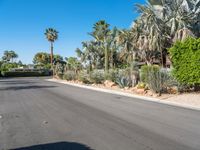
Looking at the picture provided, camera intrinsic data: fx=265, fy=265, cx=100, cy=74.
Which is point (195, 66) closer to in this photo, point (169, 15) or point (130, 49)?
point (169, 15)

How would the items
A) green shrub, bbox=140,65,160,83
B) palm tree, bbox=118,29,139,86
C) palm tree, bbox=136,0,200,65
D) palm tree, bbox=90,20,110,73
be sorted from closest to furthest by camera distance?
1. green shrub, bbox=140,65,160,83
2. palm tree, bbox=136,0,200,65
3. palm tree, bbox=118,29,139,86
4. palm tree, bbox=90,20,110,73

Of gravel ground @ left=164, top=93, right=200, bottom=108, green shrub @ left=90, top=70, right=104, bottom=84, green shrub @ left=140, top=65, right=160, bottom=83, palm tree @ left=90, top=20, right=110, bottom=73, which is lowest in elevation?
gravel ground @ left=164, top=93, right=200, bottom=108

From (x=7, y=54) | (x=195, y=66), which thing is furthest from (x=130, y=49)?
(x=7, y=54)

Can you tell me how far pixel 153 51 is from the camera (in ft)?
128

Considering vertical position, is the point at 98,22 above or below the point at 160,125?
above

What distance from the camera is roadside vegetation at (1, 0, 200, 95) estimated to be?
19.3 m

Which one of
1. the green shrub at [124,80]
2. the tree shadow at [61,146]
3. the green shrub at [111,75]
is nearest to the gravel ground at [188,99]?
the green shrub at [124,80]

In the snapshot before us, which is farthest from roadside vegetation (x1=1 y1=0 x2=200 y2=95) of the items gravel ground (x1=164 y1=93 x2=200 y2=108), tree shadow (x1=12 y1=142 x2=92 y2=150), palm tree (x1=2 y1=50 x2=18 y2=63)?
palm tree (x1=2 y1=50 x2=18 y2=63)

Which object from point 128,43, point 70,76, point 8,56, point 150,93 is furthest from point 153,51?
point 8,56

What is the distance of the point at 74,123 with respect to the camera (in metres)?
9.71

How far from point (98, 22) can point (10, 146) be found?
55701 millimetres

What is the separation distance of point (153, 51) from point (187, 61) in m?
20.4

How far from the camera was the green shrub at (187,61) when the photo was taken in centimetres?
1828

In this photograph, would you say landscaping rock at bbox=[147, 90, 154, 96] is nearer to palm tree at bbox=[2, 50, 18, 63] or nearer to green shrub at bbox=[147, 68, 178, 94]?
green shrub at bbox=[147, 68, 178, 94]
